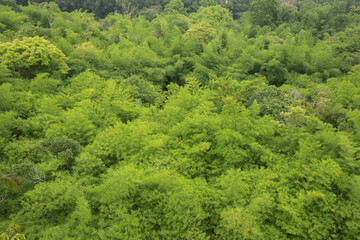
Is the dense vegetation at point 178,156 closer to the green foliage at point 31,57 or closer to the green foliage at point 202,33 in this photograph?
the green foliage at point 31,57

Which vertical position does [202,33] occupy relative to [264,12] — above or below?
below

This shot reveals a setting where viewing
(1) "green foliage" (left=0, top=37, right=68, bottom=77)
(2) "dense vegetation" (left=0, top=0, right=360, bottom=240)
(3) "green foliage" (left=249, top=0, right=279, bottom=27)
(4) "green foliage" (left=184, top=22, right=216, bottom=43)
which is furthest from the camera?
(3) "green foliage" (left=249, top=0, right=279, bottom=27)

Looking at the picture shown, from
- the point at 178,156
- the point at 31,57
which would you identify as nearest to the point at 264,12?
the point at 31,57

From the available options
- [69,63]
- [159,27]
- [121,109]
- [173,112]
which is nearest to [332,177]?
[173,112]

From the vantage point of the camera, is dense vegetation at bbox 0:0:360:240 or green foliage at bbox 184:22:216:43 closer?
dense vegetation at bbox 0:0:360:240

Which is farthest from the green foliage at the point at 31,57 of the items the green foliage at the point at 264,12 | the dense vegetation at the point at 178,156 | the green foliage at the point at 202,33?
the green foliage at the point at 264,12

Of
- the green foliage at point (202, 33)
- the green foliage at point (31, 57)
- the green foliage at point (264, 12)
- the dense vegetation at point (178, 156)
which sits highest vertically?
the green foliage at point (264, 12)

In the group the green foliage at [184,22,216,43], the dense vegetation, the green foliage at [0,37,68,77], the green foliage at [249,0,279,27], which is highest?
the green foliage at [249,0,279,27]

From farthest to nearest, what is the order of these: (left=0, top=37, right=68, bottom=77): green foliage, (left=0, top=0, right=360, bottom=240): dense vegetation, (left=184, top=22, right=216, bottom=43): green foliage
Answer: (left=184, top=22, right=216, bottom=43): green foliage < (left=0, top=37, right=68, bottom=77): green foliage < (left=0, top=0, right=360, bottom=240): dense vegetation

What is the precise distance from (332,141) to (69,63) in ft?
76.2

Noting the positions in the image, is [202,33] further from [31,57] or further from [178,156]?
[178,156]

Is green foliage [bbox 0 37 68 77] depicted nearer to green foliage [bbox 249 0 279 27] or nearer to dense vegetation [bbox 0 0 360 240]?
dense vegetation [bbox 0 0 360 240]

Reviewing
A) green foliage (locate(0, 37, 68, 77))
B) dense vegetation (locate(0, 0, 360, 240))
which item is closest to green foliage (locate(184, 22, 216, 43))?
dense vegetation (locate(0, 0, 360, 240))

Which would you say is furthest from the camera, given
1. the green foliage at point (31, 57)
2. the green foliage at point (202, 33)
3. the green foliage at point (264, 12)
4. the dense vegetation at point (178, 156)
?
the green foliage at point (264, 12)
